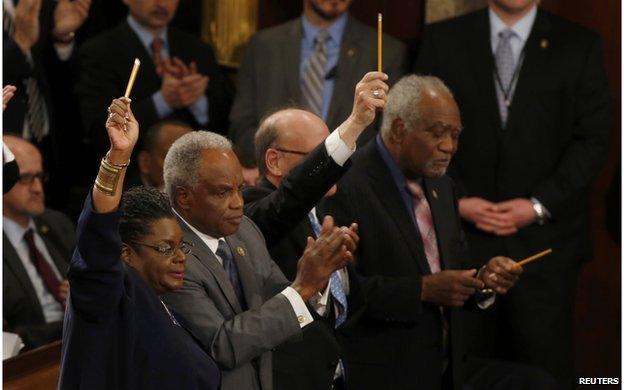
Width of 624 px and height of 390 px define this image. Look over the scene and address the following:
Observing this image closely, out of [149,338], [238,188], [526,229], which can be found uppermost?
[238,188]

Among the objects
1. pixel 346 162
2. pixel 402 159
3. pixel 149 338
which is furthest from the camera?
pixel 402 159

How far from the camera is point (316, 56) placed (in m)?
4.89

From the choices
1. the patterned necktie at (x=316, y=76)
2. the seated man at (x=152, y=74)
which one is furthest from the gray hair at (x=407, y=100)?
the seated man at (x=152, y=74)

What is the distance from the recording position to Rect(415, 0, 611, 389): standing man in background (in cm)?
476

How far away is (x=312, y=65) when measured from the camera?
16.0 ft

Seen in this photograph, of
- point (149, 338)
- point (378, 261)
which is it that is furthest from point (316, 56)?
point (149, 338)

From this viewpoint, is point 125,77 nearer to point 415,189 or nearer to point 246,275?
point 415,189

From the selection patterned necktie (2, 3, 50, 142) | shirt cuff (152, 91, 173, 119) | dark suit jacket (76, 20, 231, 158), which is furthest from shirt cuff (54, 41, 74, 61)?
shirt cuff (152, 91, 173, 119)

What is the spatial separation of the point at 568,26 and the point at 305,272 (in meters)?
2.40

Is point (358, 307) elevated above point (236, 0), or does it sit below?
below

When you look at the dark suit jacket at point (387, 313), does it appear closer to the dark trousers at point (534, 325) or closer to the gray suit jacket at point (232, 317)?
the gray suit jacket at point (232, 317)

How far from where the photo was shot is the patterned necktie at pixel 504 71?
481cm

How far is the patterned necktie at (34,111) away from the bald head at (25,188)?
256 millimetres

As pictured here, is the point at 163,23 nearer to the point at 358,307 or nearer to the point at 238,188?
the point at 358,307
